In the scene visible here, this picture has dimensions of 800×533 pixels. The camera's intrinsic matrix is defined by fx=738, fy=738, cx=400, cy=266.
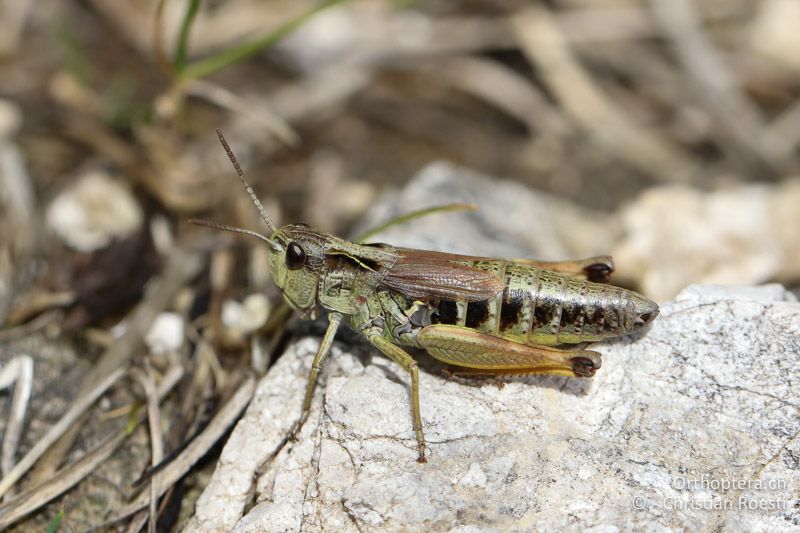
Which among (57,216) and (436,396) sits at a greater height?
(57,216)

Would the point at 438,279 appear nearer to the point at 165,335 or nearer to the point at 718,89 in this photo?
the point at 165,335

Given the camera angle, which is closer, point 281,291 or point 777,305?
point 777,305

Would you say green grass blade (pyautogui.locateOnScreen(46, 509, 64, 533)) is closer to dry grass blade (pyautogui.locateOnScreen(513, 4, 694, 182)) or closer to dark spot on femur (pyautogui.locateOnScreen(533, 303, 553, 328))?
dark spot on femur (pyautogui.locateOnScreen(533, 303, 553, 328))

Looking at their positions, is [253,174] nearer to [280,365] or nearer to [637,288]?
[280,365]

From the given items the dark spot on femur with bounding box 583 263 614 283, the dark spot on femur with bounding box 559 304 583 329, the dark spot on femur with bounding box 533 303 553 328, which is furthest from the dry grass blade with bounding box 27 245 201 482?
the dark spot on femur with bounding box 583 263 614 283

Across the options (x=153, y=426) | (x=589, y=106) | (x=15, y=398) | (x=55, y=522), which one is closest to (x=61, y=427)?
(x=15, y=398)

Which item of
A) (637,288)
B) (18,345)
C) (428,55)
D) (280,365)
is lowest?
(18,345)

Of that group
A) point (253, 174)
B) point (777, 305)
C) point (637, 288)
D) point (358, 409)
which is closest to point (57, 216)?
point (253, 174)
